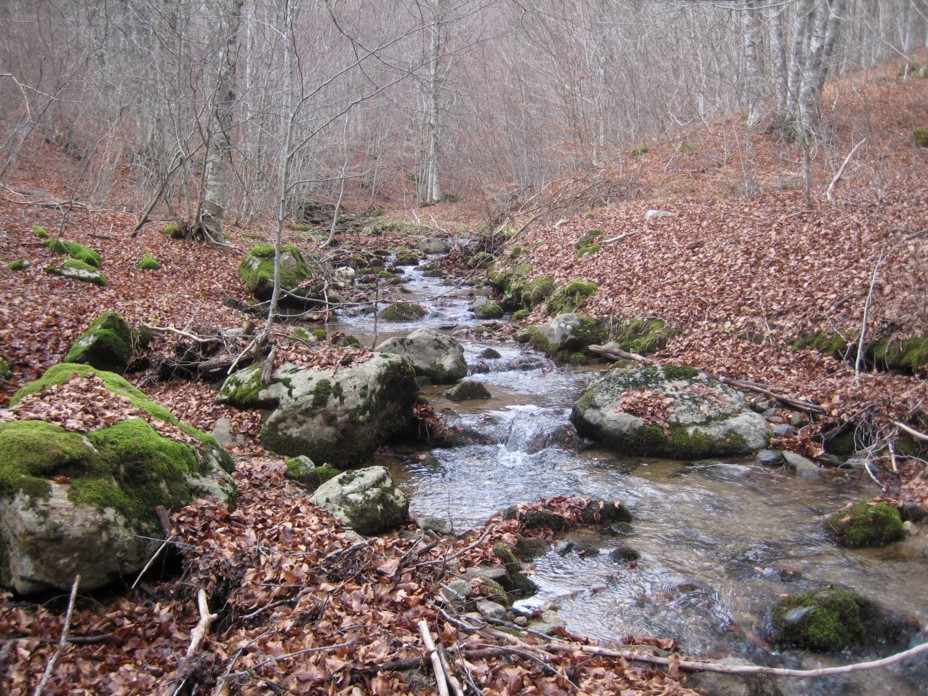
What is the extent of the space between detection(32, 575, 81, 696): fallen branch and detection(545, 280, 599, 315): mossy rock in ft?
38.5

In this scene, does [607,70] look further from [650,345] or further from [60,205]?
[60,205]

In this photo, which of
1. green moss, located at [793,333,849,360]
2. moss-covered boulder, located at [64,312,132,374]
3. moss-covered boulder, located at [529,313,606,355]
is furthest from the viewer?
moss-covered boulder, located at [529,313,606,355]

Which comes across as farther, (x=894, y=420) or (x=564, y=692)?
(x=894, y=420)

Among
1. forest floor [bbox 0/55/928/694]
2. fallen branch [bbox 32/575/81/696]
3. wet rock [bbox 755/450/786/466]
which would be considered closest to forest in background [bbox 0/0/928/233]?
→ forest floor [bbox 0/55/928/694]

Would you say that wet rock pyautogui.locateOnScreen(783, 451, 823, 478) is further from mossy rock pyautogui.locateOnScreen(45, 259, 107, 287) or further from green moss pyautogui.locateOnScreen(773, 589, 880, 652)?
mossy rock pyautogui.locateOnScreen(45, 259, 107, 287)

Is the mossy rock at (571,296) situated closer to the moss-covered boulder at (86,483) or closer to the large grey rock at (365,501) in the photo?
the large grey rock at (365,501)

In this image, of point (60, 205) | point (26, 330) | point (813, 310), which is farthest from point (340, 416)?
point (60, 205)

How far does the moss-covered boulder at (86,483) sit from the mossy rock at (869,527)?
227 inches

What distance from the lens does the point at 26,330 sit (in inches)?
358

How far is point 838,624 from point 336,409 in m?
5.82

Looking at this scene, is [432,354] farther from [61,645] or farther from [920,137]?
[920,137]

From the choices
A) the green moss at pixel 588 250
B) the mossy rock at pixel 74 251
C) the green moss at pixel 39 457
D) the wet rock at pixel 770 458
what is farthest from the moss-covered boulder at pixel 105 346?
the green moss at pixel 588 250

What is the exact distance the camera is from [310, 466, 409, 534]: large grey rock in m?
6.12

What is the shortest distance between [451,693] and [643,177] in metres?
20.1
